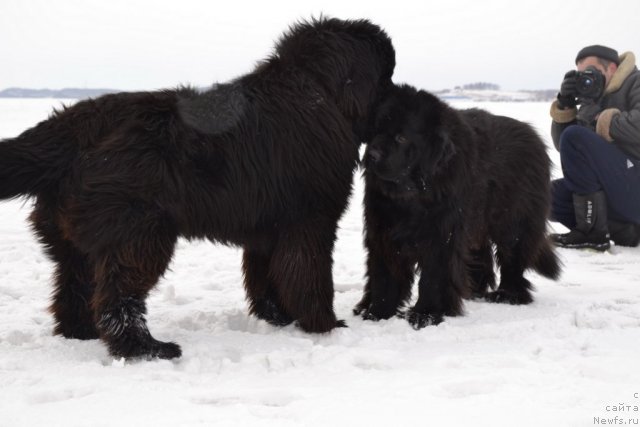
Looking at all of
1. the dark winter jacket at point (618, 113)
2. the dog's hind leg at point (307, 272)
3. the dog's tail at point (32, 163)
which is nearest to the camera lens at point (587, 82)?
the dark winter jacket at point (618, 113)

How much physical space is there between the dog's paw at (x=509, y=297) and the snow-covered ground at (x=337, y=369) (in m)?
0.20

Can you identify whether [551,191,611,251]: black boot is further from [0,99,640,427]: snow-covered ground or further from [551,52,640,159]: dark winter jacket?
[0,99,640,427]: snow-covered ground

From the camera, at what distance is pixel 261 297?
3.84 m

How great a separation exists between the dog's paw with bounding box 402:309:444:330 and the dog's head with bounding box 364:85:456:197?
715mm

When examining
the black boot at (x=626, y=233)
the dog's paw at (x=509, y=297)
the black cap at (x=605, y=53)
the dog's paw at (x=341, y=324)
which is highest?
the black cap at (x=605, y=53)

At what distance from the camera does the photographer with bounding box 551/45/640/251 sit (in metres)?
5.87

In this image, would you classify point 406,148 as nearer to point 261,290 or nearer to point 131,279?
point 261,290

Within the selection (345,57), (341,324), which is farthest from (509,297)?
(345,57)

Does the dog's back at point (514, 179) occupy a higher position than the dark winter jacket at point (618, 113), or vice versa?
the dark winter jacket at point (618, 113)

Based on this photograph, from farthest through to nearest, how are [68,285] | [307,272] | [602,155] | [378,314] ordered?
[602,155] < [378,314] < [307,272] < [68,285]

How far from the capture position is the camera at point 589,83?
A: 600 cm

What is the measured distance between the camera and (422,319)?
3764mm

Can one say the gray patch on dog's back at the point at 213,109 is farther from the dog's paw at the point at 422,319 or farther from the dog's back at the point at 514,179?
the dog's back at the point at 514,179

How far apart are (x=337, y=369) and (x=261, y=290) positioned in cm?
107
